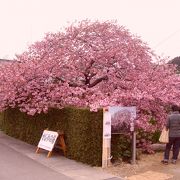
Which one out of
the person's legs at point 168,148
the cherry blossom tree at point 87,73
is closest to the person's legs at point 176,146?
the person's legs at point 168,148

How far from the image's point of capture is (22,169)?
38.0 feet

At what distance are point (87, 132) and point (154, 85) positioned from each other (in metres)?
3.37

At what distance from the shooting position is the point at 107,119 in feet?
38.4

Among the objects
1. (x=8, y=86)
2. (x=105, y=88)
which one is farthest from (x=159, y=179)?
(x=8, y=86)

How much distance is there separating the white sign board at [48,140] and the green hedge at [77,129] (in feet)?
1.13

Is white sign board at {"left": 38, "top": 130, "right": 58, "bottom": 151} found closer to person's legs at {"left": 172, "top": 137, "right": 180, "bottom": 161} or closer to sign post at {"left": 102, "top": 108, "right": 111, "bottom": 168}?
sign post at {"left": 102, "top": 108, "right": 111, "bottom": 168}

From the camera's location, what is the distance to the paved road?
1055 centimetres

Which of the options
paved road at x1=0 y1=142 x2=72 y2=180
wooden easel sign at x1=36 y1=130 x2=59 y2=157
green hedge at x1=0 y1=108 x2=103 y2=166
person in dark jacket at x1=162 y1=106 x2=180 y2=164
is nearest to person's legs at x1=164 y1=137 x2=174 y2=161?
person in dark jacket at x1=162 y1=106 x2=180 y2=164

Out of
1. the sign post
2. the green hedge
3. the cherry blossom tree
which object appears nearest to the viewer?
the sign post

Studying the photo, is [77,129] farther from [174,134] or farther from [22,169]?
[174,134]

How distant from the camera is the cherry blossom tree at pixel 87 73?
47.3 feet

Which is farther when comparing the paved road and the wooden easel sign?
A: the wooden easel sign

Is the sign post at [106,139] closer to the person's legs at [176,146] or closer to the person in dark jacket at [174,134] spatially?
the person in dark jacket at [174,134]

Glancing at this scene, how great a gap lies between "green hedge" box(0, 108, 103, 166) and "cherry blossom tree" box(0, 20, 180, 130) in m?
0.57
